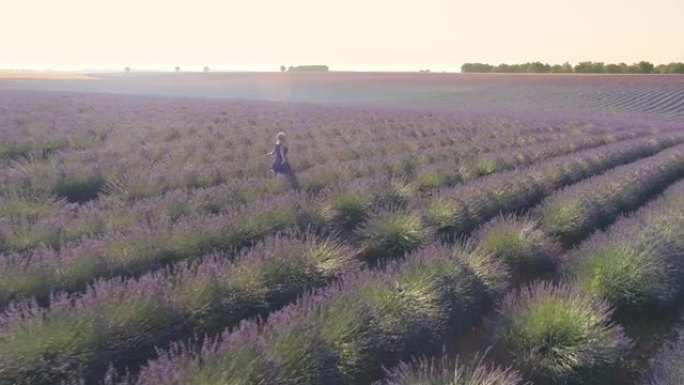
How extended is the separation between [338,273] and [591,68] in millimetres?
66291

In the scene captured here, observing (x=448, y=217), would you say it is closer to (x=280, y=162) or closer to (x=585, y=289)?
(x=585, y=289)

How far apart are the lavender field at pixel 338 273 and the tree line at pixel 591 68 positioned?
5488 centimetres

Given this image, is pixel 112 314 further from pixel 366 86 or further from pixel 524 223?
pixel 366 86

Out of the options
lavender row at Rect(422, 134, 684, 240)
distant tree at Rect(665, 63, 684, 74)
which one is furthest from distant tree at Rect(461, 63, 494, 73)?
lavender row at Rect(422, 134, 684, 240)

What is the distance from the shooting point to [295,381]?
2.76 meters

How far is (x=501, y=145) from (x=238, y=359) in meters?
11.4

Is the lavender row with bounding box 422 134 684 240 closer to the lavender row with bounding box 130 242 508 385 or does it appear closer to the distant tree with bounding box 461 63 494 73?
the lavender row with bounding box 130 242 508 385

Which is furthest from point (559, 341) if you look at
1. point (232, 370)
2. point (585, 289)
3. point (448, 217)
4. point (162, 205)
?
point (162, 205)

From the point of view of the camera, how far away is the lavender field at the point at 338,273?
2.98 m

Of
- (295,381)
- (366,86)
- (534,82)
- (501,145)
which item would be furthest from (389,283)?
(366,86)

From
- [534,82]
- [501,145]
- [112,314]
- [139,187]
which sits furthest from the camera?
[534,82]

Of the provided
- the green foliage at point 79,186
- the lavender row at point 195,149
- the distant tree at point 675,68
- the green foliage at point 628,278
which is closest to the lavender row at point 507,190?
the green foliage at point 628,278

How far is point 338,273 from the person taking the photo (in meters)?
4.62

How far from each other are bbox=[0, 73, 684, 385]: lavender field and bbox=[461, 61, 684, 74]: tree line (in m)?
54.9
